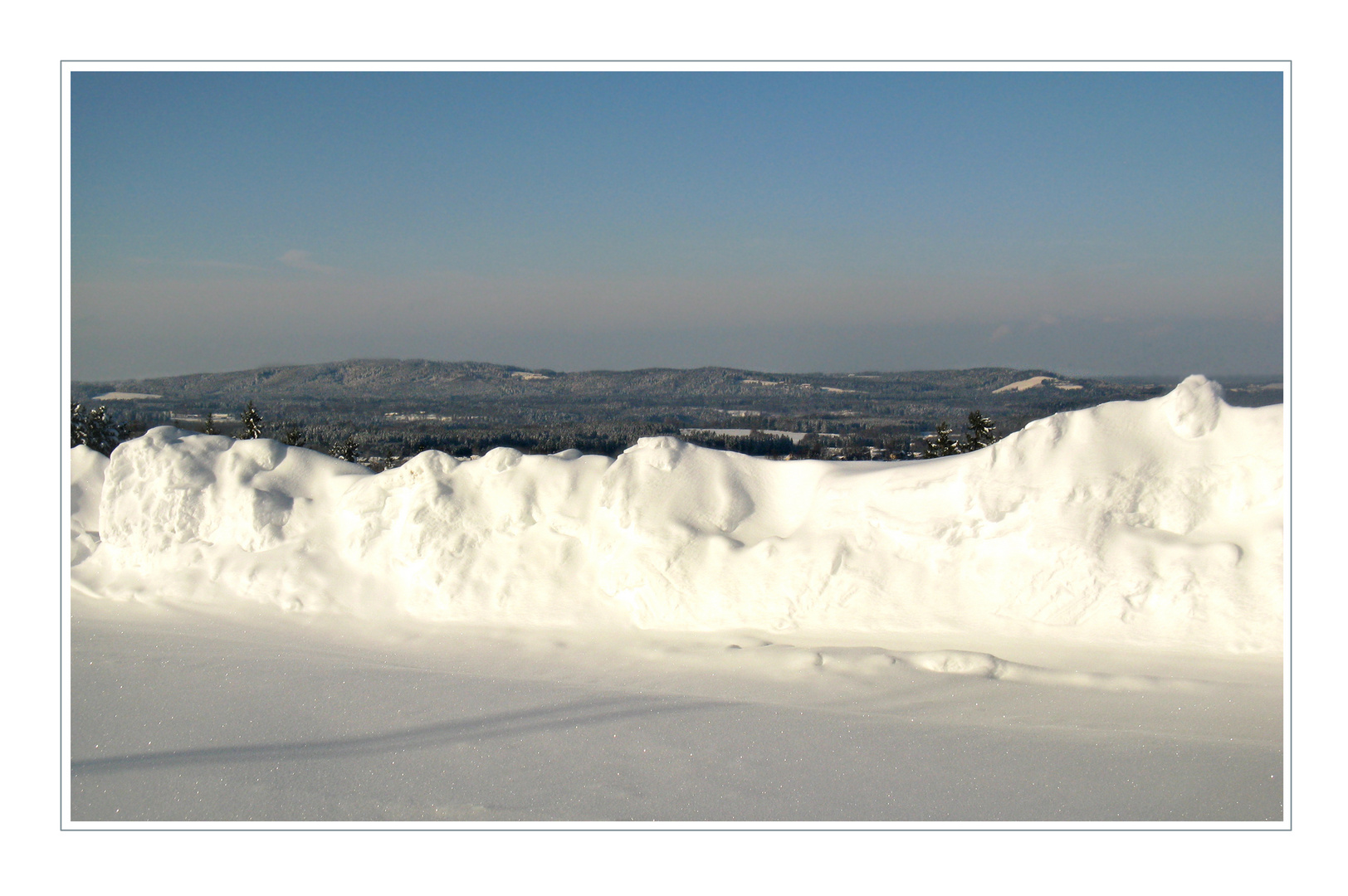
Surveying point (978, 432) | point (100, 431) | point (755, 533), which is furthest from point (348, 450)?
point (755, 533)

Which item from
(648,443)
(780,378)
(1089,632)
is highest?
(780,378)

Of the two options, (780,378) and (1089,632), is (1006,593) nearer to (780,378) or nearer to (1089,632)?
(1089,632)

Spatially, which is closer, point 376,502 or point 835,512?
point 835,512

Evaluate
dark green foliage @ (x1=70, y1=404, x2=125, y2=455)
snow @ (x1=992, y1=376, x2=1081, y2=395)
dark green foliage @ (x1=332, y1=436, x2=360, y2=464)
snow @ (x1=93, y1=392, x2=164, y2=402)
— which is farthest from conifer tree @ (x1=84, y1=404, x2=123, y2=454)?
snow @ (x1=992, y1=376, x2=1081, y2=395)

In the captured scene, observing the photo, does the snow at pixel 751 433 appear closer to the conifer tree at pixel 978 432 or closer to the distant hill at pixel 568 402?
the distant hill at pixel 568 402

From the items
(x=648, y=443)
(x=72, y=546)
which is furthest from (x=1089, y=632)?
(x=72, y=546)

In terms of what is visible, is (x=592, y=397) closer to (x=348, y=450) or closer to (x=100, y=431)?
(x=348, y=450)
